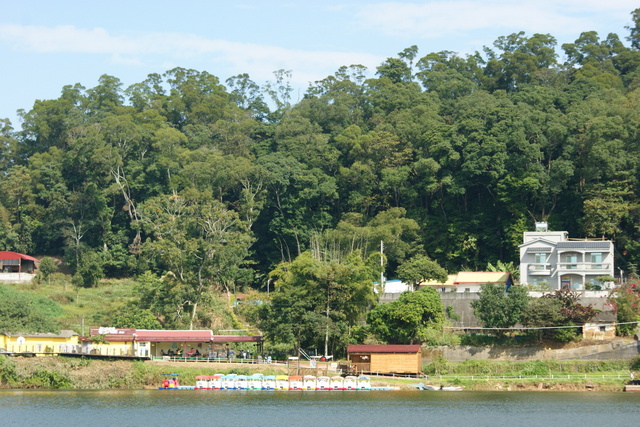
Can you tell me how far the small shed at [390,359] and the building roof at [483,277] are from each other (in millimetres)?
13169

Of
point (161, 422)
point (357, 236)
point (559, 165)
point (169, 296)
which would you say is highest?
point (559, 165)

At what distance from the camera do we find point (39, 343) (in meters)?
57.3

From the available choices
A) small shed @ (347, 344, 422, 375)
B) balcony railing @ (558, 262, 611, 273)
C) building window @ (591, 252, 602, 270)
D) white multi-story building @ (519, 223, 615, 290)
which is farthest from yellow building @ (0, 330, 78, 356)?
building window @ (591, 252, 602, 270)

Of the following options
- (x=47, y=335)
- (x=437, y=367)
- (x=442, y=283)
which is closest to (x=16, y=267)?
(x=47, y=335)

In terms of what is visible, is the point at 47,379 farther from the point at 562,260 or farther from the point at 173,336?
the point at 562,260

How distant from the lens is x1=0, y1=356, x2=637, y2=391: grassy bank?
2143 inches

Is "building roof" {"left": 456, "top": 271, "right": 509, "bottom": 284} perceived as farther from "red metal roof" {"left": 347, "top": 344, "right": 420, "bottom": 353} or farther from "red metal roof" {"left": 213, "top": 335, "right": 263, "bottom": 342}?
"red metal roof" {"left": 213, "top": 335, "right": 263, "bottom": 342}

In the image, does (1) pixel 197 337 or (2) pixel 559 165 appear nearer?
(1) pixel 197 337

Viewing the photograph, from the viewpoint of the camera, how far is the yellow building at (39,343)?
56969mm

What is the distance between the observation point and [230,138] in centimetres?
9050

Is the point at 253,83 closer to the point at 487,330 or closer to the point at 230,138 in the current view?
the point at 230,138

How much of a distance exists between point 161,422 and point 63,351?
16.4 meters

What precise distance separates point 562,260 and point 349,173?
19.8m

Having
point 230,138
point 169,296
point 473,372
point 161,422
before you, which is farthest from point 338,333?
point 230,138
